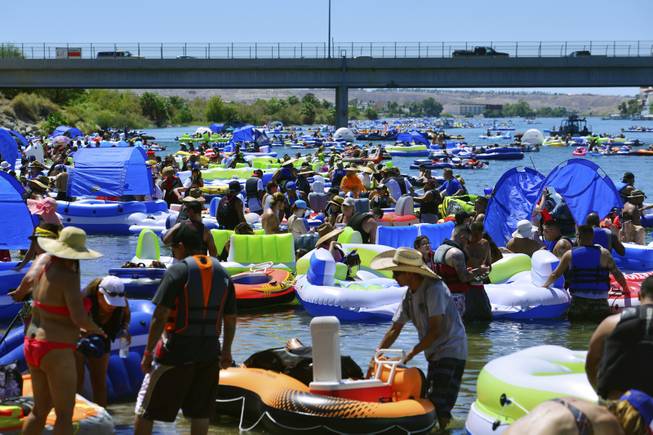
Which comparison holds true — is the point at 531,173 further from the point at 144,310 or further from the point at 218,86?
the point at 218,86

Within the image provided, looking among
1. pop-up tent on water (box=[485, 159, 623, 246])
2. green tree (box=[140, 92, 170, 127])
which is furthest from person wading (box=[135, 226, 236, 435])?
green tree (box=[140, 92, 170, 127])

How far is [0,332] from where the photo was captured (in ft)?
39.1

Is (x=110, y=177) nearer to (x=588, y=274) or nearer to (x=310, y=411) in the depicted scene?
(x=588, y=274)

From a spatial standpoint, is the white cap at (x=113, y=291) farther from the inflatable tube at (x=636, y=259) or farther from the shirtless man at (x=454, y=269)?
the inflatable tube at (x=636, y=259)

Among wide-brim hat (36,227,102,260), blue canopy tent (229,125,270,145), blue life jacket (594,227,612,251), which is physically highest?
wide-brim hat (36,227,102,260)

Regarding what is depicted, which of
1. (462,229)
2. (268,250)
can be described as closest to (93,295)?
(462,229)

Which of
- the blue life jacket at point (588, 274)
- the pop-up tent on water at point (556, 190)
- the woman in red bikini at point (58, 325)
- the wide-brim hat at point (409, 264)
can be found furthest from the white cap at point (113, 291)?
the pop-up tent on water at point (556, 190)

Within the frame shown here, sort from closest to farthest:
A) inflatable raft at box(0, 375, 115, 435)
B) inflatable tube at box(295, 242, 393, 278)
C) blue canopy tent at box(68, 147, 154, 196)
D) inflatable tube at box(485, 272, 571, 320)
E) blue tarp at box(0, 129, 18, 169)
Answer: inflatable raft at box(0, 375, 115, 435) → inflatable tube at box(485, 272, 571, 320) → inflatable tube at box(295, 242, 393, 278) → blue canopy tent at box(68, 147, 154, 196) → blue tarp at box(0, 129, 18, 169)

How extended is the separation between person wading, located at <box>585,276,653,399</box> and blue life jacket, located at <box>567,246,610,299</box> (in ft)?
21.6

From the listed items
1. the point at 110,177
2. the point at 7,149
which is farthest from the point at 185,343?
the point at 7,149

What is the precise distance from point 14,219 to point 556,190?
29.2ft

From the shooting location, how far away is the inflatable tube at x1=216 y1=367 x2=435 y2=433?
7660mm

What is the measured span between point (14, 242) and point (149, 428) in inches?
306

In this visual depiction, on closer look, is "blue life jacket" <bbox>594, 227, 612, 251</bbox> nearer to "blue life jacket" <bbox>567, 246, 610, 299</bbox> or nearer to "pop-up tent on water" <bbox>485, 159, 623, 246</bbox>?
"blue life jacket" <bbox>567, 246, 610, 299</bbox>
